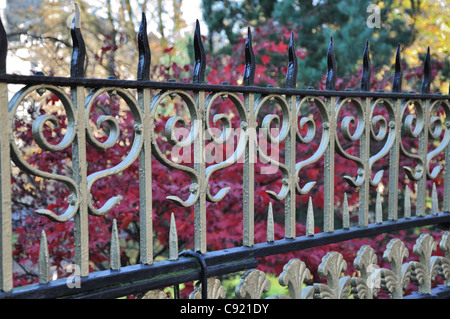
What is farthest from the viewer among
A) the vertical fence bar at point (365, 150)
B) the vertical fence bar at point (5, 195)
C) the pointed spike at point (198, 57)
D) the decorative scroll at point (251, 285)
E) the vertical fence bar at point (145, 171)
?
the vertical fence bar at point (365, 150)

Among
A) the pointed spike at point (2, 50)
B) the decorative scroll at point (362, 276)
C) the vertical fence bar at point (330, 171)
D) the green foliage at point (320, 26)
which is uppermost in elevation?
the green foliage at point (320, 26)

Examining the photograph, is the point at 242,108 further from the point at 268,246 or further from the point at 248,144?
the point at 268,246

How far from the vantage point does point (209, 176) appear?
4.64 ft

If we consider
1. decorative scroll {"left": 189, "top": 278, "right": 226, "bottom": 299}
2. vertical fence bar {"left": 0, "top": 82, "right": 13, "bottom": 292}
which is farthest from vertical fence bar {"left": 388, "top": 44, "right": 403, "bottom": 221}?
vertical fence bar {"left": 0, "top": 82, "right": 13, "bottom": 292}

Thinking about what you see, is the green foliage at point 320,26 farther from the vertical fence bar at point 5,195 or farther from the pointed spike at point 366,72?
the vertical fence bar at point 5,195

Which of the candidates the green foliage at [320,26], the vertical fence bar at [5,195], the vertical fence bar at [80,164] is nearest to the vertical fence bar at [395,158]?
the vertical fence bar at [80,164]

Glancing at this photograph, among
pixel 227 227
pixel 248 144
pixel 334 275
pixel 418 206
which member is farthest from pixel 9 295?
pixel 227 227

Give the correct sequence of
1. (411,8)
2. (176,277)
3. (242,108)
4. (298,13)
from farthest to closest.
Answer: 1. (411,8)
2. (298,13)
3. (242,108)
4. (176,277)

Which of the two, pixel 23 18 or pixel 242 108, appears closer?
pixel 242 108

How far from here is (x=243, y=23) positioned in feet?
22.1

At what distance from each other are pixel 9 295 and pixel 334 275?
1.15m

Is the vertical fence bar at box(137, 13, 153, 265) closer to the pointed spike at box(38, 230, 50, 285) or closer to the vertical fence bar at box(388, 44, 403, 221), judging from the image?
the pointed spike at box(38, 230, 50, 285)

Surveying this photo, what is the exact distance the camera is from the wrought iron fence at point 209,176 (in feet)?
3.78

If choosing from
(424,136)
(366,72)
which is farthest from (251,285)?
(424,136)
